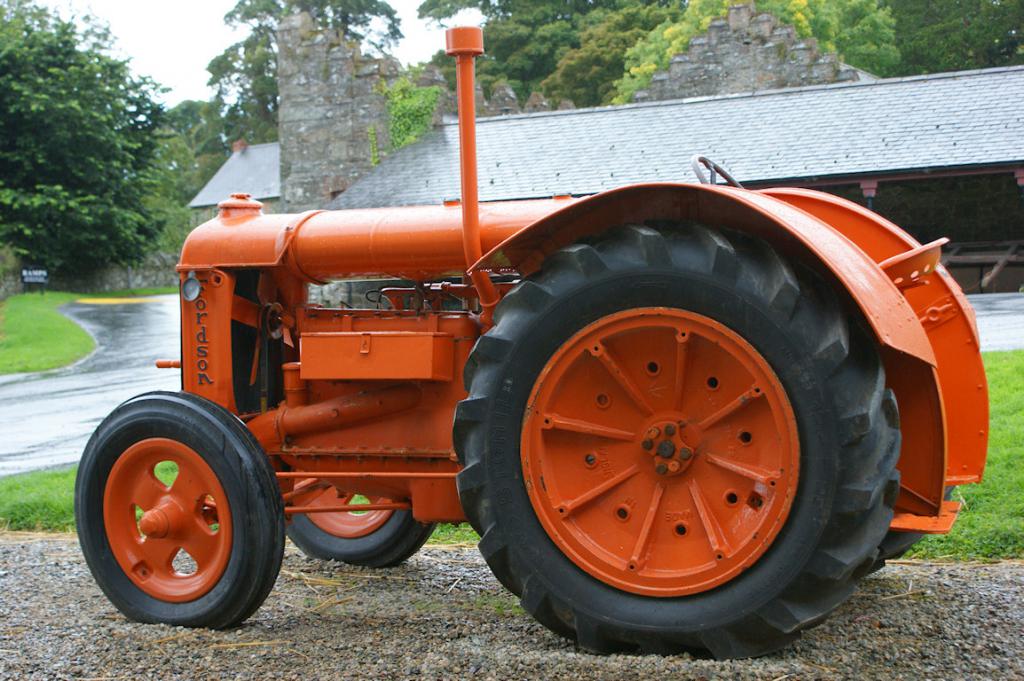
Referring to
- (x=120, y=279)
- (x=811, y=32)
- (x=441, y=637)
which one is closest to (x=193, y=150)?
(x=120, y=279)

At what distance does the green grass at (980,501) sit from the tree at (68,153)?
89.7 ft

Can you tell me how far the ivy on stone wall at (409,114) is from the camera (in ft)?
94.2

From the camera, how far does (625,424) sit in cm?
334

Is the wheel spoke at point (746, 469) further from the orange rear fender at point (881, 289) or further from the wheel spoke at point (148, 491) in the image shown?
the wheel spoke at point (148, 491)

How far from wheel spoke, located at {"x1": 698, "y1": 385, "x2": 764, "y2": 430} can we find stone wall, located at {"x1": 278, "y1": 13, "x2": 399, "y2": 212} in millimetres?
26766

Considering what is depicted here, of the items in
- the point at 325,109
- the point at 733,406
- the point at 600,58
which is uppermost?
the point at 600,58

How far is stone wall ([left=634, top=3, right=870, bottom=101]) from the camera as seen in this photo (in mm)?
29016

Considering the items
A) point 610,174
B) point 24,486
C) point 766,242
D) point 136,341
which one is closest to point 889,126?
point 610,174

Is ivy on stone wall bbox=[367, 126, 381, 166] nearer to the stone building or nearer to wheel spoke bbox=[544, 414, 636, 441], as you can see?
the stone building

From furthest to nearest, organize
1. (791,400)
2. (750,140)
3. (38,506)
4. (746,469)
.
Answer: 1. (750,140)
2. (38,506)
3. (746,469)
4. (791,400)

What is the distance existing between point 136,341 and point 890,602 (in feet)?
65.3

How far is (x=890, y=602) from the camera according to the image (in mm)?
3957

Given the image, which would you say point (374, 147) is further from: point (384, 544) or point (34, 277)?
point (384, 544)

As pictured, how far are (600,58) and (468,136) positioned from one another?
1561 inches
